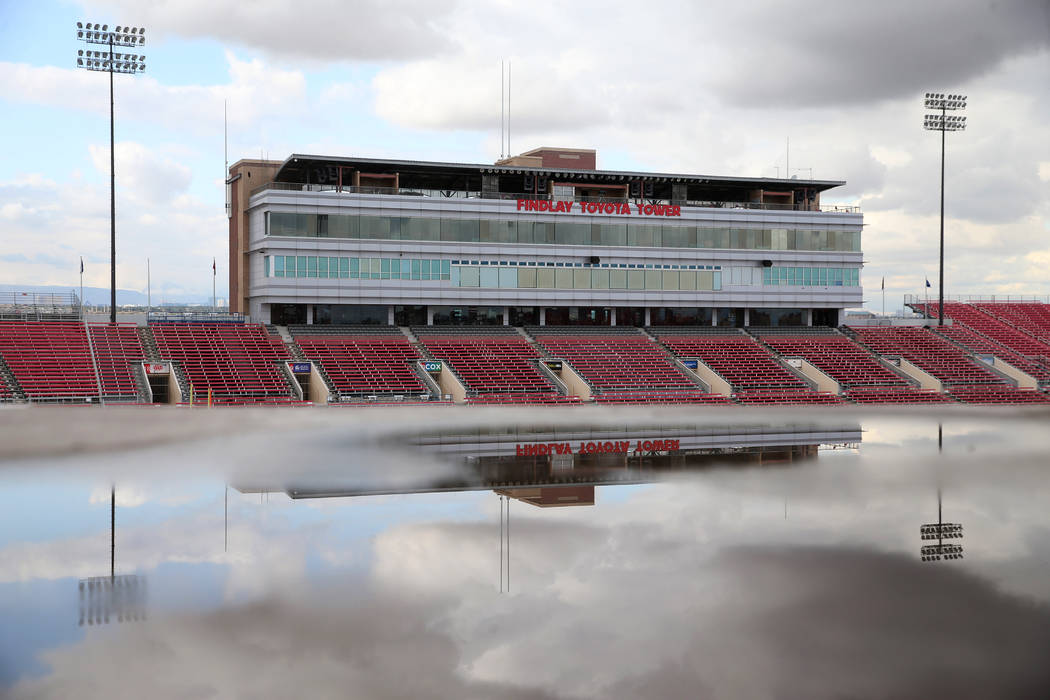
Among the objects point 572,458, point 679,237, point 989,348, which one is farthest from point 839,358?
point 572,458

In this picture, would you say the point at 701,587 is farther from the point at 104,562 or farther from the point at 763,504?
the point at 104,562

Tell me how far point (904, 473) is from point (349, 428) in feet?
77.5

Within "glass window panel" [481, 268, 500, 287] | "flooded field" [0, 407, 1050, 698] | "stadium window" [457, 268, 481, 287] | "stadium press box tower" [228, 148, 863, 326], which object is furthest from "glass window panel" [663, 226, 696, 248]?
"flooded field" [0, 407, 1050, 698]

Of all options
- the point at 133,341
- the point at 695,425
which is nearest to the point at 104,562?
the point at 695,425

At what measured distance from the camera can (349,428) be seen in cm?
4116

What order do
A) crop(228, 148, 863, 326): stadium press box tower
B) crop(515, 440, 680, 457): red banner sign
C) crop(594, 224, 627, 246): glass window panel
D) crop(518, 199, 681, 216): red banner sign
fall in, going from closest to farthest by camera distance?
crop(515, 440, 680, 457): red banner sign
crop(228, 148, 863, 326): stadium press box tower
crop(518, 199, 681, 216): red banner sign
crop(594, 224, 627, 246): glass window panel

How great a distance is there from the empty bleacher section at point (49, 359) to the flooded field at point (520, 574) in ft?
67.4

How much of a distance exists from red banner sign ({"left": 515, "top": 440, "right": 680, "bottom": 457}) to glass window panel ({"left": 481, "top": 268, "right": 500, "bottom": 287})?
120 feet

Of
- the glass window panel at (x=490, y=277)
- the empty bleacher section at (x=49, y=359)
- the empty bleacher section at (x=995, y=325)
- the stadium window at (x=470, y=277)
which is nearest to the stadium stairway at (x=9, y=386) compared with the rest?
the empty bleacher section at (x=49, y=359)

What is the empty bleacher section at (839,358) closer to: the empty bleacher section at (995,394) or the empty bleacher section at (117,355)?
the empty bleacher section at (995,394)

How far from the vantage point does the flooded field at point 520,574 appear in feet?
40.2

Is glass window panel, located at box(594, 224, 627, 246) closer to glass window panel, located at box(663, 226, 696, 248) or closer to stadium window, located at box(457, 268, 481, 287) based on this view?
glass window panel, located at box(663, 226, 696, 248)

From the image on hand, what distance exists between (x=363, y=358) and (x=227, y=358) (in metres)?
8.84

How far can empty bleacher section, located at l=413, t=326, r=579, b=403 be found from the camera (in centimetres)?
5859
